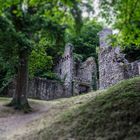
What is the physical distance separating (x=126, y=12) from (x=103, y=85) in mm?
10742

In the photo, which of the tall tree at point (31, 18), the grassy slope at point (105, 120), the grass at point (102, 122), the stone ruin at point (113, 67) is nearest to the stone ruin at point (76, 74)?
the stone ruin at point (113, 67)

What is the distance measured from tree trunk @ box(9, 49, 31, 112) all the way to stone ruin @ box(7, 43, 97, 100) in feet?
18.6

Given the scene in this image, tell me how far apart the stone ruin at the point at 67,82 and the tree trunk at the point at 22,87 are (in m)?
5.68

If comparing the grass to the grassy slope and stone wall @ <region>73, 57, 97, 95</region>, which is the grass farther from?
stone wall @ <region>73, 57, 97, 95</region>

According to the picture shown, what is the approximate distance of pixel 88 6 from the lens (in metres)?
9.64

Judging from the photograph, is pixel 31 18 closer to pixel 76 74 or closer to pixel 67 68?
pixel 67 68

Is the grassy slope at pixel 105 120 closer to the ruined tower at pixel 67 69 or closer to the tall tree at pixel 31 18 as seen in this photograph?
the tall tree at pixel 31 18

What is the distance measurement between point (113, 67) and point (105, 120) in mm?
10783

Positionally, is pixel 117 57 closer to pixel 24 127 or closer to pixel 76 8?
pixel 24 127

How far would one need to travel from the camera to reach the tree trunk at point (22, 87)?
1639 cm

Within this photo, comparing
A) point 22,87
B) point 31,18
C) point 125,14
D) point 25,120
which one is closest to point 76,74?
point 22,87

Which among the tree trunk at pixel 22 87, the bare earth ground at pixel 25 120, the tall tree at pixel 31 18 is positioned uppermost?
the tall tree at pixel 31 18

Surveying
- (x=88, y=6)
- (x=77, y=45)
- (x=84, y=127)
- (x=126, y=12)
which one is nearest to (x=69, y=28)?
(x=88, y=6)

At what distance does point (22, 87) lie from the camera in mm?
16641
